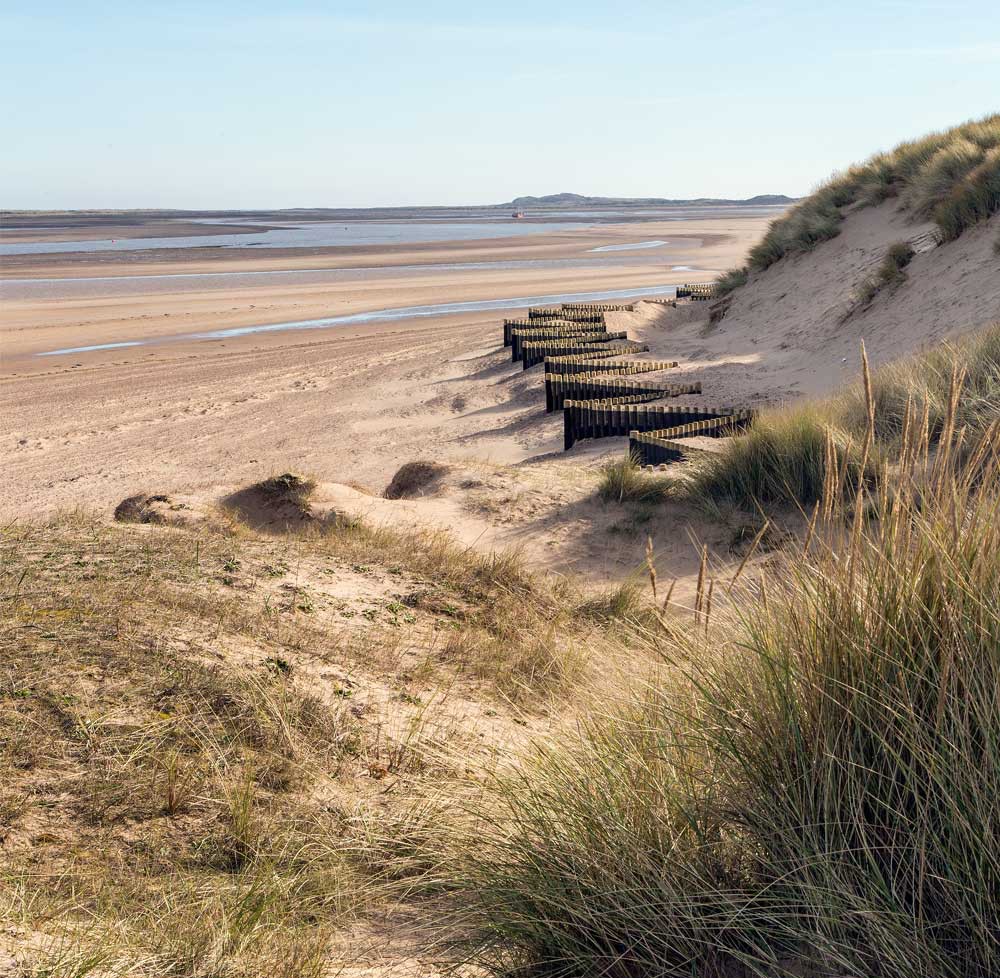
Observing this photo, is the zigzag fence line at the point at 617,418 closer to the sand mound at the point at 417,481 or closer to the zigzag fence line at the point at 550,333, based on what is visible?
the sand mound at the point at 417,481

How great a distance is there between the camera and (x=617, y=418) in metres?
12.3

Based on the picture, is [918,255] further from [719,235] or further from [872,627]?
[719,235]

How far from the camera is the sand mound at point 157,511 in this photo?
8.35m

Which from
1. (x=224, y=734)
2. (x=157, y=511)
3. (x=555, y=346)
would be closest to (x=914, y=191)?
(x=555, y=346)

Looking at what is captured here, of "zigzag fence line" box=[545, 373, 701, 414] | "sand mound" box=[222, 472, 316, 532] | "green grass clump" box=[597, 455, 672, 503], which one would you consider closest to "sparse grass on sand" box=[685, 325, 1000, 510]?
"green grass clump" box=[597, 455, 672, 503]

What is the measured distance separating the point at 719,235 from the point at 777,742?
81.5m

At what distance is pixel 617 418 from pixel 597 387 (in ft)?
6.21

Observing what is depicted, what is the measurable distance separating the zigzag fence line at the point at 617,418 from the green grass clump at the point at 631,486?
3.01 metres

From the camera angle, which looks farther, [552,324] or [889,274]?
[552,324]

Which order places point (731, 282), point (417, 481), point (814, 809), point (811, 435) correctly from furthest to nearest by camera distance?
point (731, 282), point (417, 481), point (811, 435), point (814, 809)

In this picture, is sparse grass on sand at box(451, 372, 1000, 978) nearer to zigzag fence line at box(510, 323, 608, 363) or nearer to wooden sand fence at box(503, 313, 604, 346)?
zigzag fence line at box(510, 323, 608, 363)

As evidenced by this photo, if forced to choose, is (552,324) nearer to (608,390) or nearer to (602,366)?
(602,366)

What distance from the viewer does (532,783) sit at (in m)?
2.98

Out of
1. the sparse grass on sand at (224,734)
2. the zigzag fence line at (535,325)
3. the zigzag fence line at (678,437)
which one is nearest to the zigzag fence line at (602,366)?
the zigzag fence line at (535,325)
